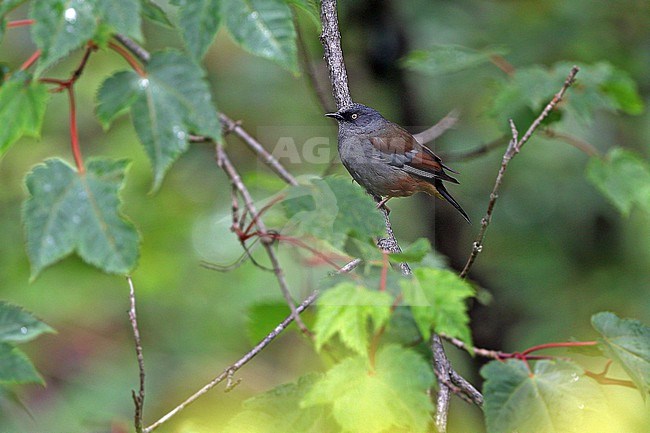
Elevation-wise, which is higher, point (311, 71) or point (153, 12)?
point (153, 12)

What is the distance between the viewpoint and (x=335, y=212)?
1.86 meters

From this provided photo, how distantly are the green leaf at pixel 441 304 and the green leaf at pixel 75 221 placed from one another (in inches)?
26.6

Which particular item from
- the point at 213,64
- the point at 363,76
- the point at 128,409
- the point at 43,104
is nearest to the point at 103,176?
the point at 43,104

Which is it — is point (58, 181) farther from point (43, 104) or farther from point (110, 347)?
point (110, 347)

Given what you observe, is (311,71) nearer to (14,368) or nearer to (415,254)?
(415,254)

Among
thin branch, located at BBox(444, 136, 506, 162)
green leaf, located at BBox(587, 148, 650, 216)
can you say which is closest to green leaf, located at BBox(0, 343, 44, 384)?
thin branch, located at BBox(444, 136, 506, 162)

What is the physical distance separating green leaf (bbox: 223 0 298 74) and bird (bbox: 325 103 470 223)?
3.67 feet

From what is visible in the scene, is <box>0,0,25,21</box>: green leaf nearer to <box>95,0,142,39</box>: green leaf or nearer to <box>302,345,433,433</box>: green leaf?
<box>95,0,142,39</box>: green leaf

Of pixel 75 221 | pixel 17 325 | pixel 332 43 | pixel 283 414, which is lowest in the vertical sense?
pixel 283 414

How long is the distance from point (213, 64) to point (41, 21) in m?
5.05

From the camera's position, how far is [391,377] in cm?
169

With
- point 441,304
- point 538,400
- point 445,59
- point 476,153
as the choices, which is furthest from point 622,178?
point 441,304

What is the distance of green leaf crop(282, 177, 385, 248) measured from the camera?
1.84m

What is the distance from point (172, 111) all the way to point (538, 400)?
4.00 ft
